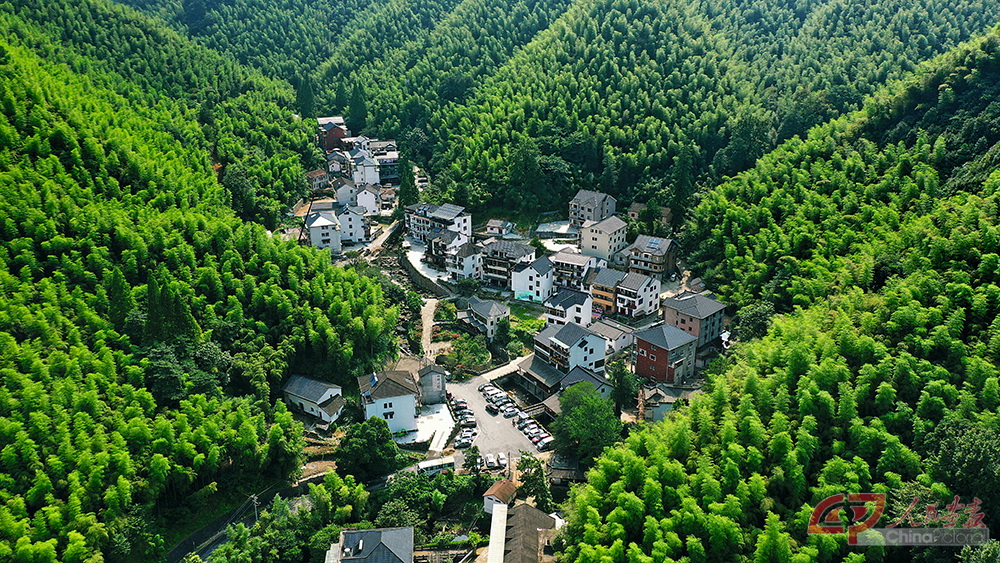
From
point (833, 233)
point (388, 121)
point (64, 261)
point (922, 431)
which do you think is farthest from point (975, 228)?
point (388, 121)

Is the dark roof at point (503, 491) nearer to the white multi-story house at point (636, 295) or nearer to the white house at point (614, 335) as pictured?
the white house at point (614, 335)

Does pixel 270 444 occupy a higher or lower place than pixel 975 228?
lower

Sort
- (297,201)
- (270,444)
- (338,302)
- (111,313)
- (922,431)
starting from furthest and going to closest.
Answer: (297,201)
(338,302)
(111,313)
(270,444)
(922,431)

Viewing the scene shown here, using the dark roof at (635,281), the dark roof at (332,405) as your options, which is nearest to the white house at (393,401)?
the dark roof at (332,405)

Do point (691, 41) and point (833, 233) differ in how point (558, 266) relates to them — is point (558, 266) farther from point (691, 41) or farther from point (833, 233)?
point (691, 41)

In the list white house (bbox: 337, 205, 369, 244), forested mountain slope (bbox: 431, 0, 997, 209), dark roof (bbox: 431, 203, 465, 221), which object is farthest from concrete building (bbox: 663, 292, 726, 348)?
white house (bbox: 337, 205, 369, 244)

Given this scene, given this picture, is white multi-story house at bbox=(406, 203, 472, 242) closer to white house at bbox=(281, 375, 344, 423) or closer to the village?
the village
